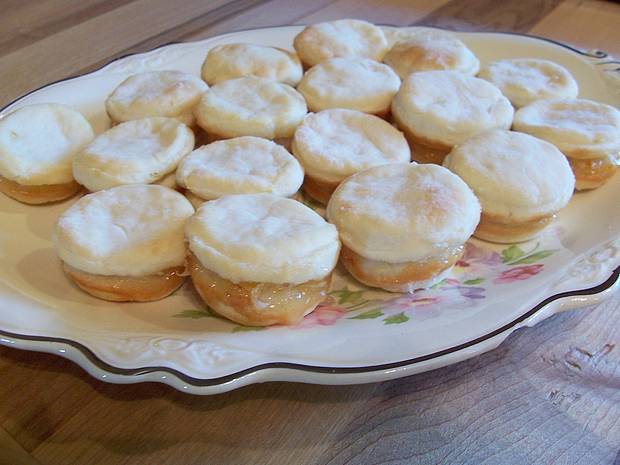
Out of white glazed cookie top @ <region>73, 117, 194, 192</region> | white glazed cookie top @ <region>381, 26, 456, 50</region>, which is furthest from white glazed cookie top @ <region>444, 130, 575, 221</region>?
white glazed cookie top @ <region>381, 26, 456, 50</region>

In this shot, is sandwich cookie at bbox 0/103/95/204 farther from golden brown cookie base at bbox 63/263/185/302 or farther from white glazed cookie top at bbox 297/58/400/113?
white glazed cookie top at bbox 297/58/400/113

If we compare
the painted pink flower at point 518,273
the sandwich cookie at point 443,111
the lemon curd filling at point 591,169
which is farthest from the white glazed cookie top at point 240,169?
the lemon curd filling at point 591,169

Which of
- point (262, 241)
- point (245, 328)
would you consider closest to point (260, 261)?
point (262, 241)

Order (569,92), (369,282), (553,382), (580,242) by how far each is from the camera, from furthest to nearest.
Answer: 1. (569,92)
2. (580,242)
3. (369,282)
4. (553,382)

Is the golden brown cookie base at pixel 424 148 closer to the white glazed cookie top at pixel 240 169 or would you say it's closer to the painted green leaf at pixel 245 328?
the white glazed cookie top at pixel 240 169

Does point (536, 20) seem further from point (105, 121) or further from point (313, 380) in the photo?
point (313, 380)

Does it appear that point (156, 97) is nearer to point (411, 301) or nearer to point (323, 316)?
point (323, 316)

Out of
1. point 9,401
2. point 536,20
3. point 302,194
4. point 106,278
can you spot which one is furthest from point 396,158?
point 536,20
